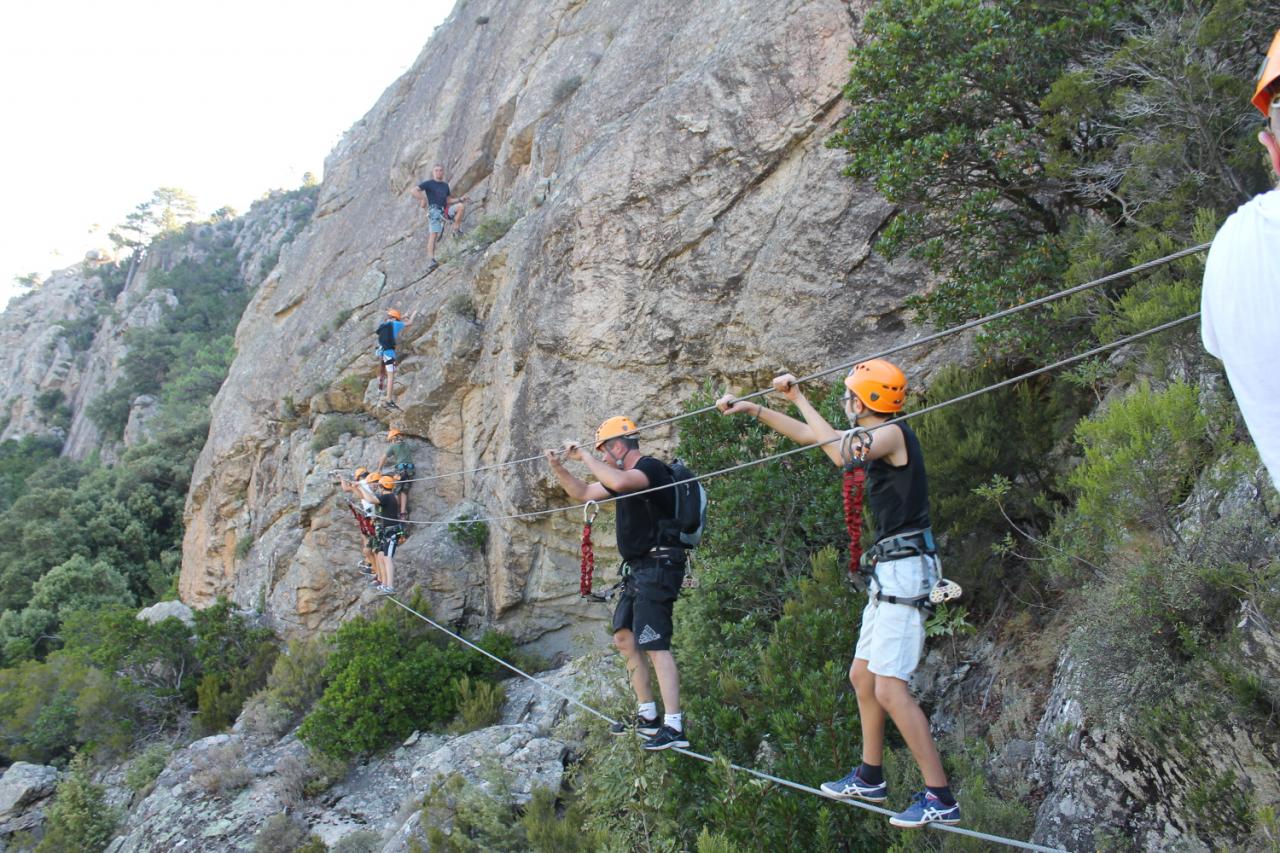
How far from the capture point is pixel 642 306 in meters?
11.4

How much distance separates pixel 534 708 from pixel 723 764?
22.0 ft

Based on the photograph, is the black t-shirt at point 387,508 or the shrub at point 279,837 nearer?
the shrub at point 279,837

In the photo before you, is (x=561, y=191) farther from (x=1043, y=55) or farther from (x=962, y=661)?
(x=962, y=661)

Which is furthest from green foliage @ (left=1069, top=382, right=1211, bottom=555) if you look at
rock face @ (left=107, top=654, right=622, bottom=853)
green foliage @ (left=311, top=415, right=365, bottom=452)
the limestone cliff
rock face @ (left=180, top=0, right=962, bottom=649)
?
the limestone cliff

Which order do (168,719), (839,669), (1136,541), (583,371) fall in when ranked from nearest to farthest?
(1136,541) < (839,669) < (583,371) < (168,719)

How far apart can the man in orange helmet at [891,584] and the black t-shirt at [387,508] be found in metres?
10.5

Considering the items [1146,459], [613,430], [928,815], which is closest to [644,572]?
[613,430]

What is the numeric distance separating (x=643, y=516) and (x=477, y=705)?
7056 millimetres

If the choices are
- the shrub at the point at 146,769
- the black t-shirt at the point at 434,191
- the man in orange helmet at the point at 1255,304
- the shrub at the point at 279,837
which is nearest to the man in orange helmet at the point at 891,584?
the man in orange helmet at the point at 1255,304

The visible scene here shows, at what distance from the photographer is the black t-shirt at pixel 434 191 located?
17.5 meters

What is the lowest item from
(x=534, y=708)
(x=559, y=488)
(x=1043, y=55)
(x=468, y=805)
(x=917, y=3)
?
(x=468, y=805)

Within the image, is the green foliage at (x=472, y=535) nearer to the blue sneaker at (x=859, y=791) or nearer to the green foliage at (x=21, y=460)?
the blue sneaker at (x=859, y=791)

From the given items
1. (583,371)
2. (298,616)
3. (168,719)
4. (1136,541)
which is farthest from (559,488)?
(168,719)

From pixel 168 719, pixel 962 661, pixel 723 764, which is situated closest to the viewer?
pixel 723 764
